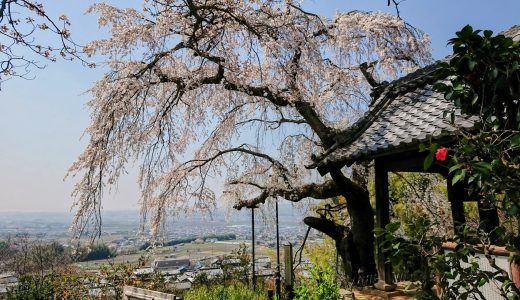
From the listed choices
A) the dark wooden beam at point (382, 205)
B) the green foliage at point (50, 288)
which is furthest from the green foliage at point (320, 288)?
the green foliage at point (50, 288)

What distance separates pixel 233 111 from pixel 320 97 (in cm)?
202

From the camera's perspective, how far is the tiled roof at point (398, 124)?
4.03 meters

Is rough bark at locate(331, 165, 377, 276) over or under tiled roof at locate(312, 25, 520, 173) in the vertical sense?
under

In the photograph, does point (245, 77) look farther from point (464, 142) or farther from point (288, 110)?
point (464, 142)

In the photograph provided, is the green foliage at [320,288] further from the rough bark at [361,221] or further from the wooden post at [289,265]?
the rough bark at [361,221]

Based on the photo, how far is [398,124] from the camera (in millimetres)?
4836

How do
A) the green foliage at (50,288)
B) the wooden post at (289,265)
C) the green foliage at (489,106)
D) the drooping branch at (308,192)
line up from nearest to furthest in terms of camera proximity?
the green foliage at (489,106) → the wooden post at (289,265) → the green foliage at (50,288) → the drooping branch at (308,192)

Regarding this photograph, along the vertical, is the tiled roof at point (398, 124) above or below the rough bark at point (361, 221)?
above

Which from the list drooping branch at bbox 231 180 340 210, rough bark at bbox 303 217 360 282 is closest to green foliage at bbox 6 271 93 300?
drooping branch at bbox 231 180 340 210

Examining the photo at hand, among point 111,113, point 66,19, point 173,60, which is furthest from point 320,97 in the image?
point 66,19

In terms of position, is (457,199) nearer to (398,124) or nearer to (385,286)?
(385,286)

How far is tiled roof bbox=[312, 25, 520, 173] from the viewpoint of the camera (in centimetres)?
403

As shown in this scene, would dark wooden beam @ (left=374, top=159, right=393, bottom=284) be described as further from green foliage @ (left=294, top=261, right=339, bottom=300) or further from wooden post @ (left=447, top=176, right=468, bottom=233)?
green foliage @ (left=294, top=261, right=339, bottom=300)

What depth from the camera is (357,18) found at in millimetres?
8500
